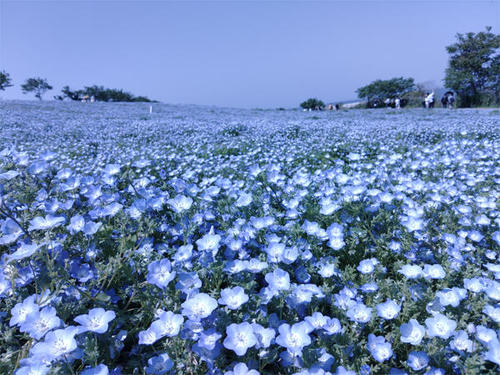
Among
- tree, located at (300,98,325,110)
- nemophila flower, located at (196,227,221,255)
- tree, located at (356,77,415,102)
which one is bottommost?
nemophila flower, located at (196,227,221,255)

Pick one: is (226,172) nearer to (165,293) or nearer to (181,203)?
(181,203)

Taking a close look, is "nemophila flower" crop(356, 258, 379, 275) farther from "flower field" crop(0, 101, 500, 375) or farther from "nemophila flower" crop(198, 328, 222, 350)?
"nemophila flower" crop(198, 328, 222, 350)

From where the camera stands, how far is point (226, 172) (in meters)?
3.50

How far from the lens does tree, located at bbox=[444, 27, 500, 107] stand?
2808cm

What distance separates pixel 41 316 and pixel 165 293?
41 cm

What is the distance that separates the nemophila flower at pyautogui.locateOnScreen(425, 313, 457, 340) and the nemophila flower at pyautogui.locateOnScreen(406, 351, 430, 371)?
A: 0.08 m

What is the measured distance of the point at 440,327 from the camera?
1.12m

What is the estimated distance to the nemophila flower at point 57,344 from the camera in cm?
94

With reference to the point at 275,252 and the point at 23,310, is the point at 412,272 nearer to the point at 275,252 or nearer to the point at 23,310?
the point at 275,252

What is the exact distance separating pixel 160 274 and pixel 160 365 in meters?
0.32

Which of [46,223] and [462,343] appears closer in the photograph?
[462,343]

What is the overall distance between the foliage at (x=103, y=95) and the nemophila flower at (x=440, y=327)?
46753 millimetres

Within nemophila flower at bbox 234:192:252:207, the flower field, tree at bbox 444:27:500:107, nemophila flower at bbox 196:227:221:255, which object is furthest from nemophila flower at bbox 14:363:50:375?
tree at bbox 444:27:500:107

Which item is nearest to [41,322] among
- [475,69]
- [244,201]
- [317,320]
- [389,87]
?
[317,320]
